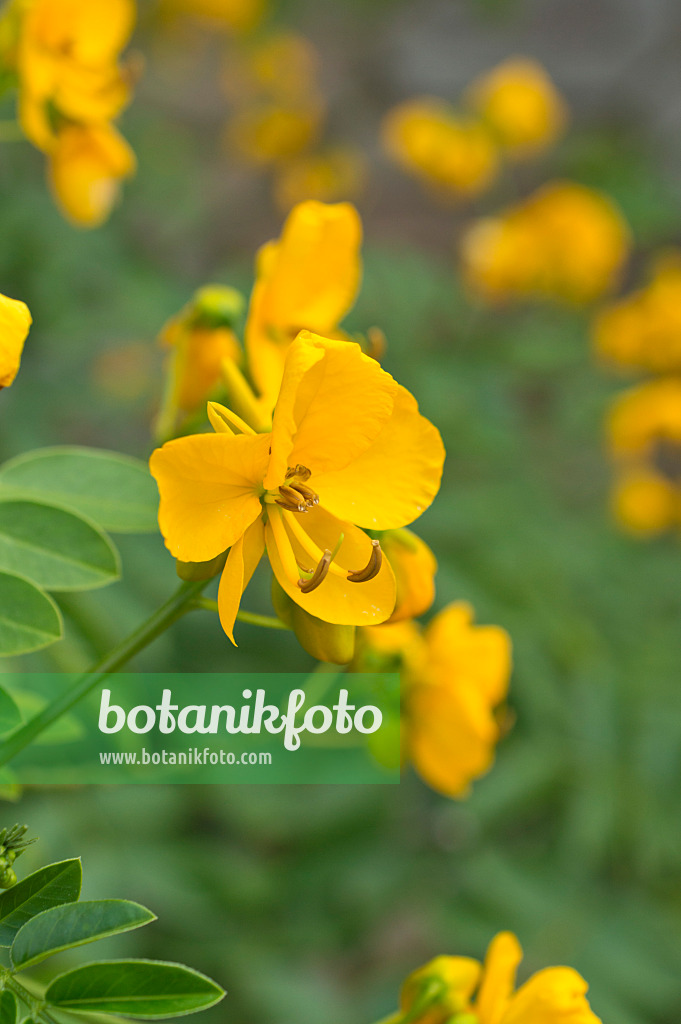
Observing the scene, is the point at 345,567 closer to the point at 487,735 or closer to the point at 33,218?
the point at 487,735

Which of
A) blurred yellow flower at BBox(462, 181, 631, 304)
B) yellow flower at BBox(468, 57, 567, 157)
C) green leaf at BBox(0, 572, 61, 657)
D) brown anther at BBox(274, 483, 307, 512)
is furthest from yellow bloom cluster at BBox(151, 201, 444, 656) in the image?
yellow flower at BBox(468, 57, 567, 157)

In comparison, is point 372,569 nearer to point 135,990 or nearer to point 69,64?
point 135,990

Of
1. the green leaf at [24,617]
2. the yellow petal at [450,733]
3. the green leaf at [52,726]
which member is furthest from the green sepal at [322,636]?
the yellow petal at [450,733]

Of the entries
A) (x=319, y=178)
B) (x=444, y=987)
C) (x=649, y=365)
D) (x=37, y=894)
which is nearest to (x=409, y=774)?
(x=649, y=365)

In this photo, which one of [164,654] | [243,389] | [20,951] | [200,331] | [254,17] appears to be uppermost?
[254,17]

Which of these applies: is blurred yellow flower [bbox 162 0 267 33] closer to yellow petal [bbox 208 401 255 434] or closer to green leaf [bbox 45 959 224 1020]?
yellow petal [bbox 208 401 255 434]

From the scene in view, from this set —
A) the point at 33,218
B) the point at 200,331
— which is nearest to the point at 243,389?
the point at 200,331

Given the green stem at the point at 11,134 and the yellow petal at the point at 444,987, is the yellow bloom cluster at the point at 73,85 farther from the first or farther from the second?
the yellow petal at the point at 444,987
